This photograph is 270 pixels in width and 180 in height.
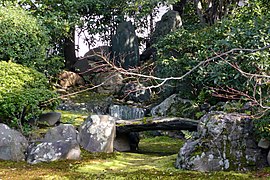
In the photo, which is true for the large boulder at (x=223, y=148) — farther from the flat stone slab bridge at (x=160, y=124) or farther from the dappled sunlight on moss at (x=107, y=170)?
the flat stone slab bridge at (x=160, y=124)

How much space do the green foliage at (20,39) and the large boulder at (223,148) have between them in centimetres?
463

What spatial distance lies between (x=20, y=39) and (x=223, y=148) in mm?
5347

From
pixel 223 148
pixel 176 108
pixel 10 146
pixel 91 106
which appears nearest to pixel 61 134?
pixel 10 146

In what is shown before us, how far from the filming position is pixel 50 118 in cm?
728

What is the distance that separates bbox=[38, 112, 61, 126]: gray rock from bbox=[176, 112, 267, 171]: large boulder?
3444 mm

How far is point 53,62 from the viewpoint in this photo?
10.6m

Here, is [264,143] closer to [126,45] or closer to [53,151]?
[53,151]

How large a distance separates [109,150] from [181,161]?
176cm

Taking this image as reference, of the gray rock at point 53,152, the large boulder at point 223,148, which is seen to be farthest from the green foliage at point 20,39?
the large boulder at point 223,148

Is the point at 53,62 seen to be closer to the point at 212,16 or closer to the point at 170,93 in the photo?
the point at 170,93

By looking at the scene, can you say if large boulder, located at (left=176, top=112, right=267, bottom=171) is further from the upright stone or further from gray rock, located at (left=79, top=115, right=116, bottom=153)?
the upright stone

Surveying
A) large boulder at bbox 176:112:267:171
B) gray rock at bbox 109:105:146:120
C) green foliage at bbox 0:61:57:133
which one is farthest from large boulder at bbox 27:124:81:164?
gray rock at bbox 109:105:146:120

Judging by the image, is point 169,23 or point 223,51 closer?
point 223,51

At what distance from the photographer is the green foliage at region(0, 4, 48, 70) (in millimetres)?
7480
